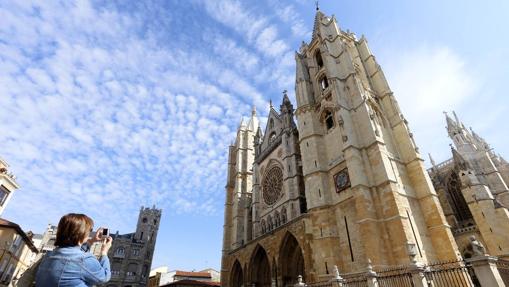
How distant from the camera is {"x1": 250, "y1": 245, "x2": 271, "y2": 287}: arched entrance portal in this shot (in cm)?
2261

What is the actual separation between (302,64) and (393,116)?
33.7 ft

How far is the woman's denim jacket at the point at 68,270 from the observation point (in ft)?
6.95

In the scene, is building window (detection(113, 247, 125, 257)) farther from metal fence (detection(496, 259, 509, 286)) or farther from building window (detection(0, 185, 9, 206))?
metal fence (detection(496, 259, 509, 286))

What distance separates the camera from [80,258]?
2.27m

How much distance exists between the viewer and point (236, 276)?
25.9 meters

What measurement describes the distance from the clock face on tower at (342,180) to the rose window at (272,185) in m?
7.36

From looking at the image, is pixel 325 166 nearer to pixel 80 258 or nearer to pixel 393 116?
pixel 393 116

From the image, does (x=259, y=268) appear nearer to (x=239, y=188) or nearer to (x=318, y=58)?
(x=239, y=188)

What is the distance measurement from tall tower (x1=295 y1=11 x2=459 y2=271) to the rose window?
17.6 ft

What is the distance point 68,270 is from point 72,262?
0.06 metres

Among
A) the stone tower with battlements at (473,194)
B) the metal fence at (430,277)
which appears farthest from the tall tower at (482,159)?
the metal fence at (430,277)

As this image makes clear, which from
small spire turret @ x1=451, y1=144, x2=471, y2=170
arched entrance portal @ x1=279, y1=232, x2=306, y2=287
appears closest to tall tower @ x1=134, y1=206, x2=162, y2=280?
arched entrance portal @ x1=279, y1=232, x2=306, y2=287

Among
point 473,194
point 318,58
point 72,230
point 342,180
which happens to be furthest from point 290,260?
point 72,230

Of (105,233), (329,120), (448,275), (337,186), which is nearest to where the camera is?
Result: (105,233)
